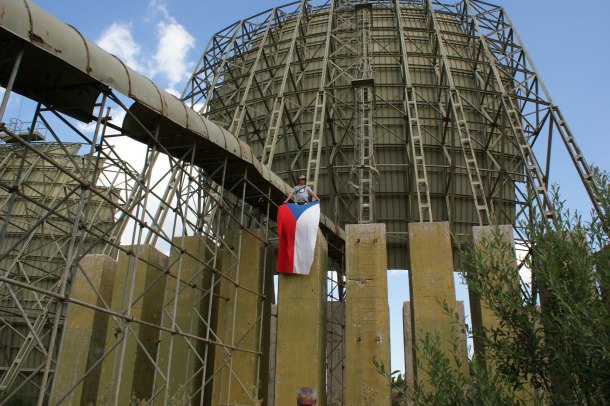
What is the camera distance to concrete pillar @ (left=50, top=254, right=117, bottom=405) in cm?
1281

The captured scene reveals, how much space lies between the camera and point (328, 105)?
64.9 ft

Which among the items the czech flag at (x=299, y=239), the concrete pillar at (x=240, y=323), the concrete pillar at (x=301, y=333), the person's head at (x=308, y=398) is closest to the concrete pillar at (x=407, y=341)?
the concrete pillar at (x=301, y=333)

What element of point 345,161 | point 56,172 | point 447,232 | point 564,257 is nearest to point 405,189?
point 345,161

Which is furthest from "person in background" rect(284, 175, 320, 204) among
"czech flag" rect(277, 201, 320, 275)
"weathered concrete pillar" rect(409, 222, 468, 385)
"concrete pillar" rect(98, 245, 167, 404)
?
"concrete pillar" rect(98, 245, 167, 404)

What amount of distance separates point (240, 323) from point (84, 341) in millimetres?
3870

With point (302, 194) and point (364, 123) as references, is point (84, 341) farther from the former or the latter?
point (364, 123)

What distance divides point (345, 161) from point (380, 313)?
9.30 m

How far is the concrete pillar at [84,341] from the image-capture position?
12.8 metres

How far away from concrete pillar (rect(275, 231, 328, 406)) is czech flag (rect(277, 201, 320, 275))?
0.24m

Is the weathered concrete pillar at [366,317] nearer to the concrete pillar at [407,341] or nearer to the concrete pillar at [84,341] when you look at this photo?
the concrete pillar at [407,341]

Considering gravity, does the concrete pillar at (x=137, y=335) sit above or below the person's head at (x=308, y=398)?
above

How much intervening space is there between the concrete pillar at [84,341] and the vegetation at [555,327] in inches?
376

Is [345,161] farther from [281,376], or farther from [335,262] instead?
[281,376]

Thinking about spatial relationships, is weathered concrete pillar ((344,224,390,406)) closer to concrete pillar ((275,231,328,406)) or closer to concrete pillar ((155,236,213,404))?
concrete pillar ((275,231,328,406))
